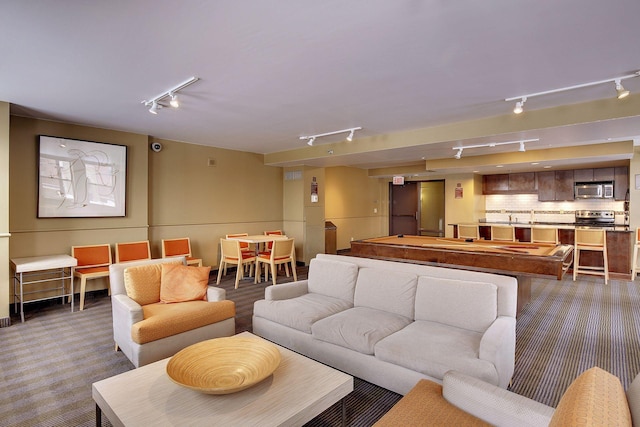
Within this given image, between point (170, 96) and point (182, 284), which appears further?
point (170, 96)

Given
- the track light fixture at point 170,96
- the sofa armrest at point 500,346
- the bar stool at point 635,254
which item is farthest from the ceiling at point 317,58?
the bar stool at point 635,254

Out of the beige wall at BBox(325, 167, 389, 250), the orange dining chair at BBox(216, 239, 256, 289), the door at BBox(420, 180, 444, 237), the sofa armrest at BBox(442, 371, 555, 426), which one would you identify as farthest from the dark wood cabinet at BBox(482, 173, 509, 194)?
the sofa armrest at BBox(442, 371, 555, 426)

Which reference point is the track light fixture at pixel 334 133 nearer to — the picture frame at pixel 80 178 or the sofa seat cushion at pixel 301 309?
the sofa seat cushion at pixel 301 309

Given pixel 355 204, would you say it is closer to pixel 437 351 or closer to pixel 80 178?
pixel 80 178

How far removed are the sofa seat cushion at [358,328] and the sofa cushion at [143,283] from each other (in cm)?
170

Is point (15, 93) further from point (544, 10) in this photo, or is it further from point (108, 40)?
point (544, 10)

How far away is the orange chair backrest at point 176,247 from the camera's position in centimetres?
602

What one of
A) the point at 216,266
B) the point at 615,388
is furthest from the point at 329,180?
the point at 615,388

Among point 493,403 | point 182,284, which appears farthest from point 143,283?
point 493,403

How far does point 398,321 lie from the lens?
288cm

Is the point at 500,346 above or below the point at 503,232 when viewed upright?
below

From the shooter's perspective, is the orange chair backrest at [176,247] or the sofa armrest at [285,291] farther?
the orange chair backrest at [176,247]

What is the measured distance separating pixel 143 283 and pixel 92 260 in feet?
8.01

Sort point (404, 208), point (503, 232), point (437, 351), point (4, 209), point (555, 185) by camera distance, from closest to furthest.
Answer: point (437, 351) < point (4, 209) < point (503, 232) < point (555, 185) < point (404, 208)
